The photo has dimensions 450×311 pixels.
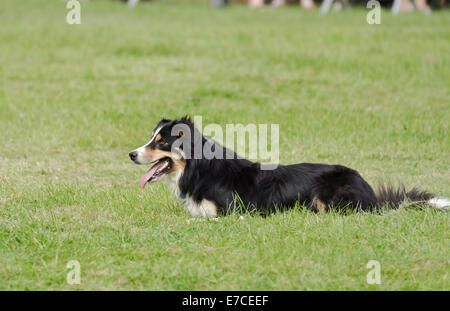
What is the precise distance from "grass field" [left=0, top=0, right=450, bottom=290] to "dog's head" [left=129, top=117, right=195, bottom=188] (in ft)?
1.76

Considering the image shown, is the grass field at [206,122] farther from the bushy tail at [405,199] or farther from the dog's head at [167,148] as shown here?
the dog's head at [167,148]

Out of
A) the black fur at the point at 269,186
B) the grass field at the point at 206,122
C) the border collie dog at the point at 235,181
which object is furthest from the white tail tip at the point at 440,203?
the black fur at the point at 269,186

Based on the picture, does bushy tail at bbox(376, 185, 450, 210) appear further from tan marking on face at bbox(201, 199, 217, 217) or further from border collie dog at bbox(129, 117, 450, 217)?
tan marking on face at bbox(201, 199, 217, 217)

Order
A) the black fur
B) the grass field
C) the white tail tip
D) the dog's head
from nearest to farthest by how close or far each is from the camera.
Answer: the grass field < the dog's head < the black fur < the white tail tip

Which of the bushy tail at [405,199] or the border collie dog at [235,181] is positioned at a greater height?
the border collie dog at [235,181]

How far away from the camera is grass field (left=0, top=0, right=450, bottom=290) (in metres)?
5.04

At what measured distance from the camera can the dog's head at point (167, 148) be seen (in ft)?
19.1

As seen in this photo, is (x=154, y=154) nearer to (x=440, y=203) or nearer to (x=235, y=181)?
(x=235, y=181)

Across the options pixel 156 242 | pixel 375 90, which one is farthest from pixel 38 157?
pixel 375 90

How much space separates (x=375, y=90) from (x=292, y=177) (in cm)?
687

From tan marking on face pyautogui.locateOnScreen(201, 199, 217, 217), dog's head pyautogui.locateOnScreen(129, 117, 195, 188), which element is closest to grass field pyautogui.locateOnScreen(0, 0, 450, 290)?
tan marking on face pyautogui.locateOnScreen(201, 199, 217, 217)

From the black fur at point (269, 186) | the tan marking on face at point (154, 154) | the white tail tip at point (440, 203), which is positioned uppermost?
the tan marking on face at point (154, 154)

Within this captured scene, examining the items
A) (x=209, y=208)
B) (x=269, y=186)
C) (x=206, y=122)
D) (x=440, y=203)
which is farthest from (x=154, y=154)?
(x=206, y=122)

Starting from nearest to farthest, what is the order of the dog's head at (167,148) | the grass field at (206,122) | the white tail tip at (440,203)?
the grass field at (206,122) → the dog's head at (167,148) → the white tail tip at (440,203)
